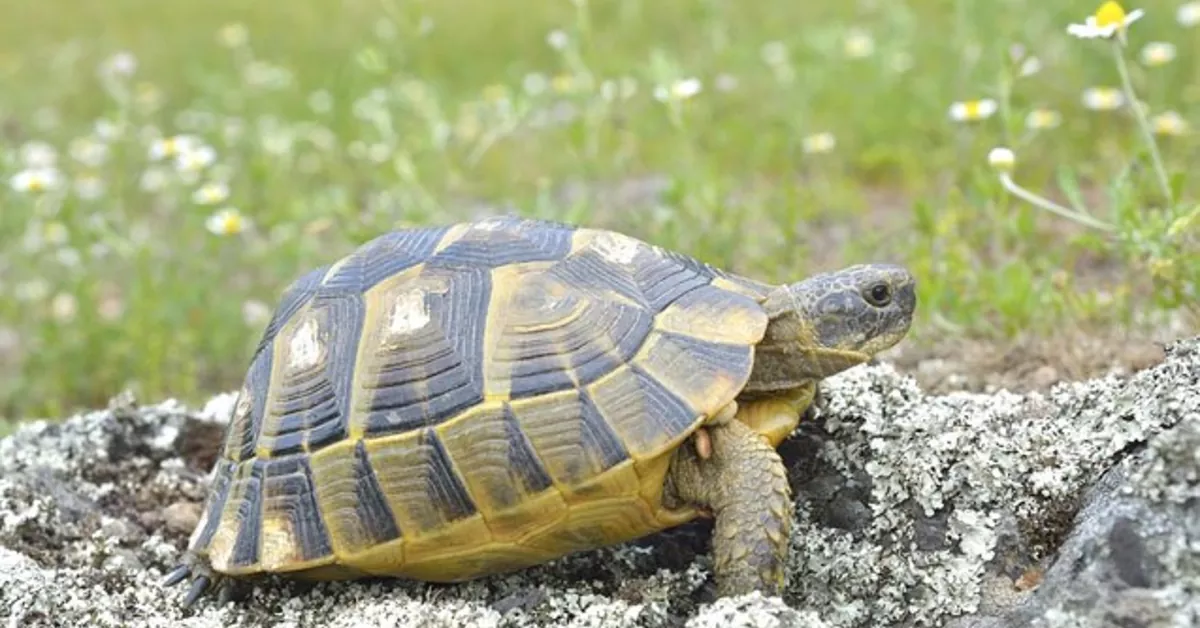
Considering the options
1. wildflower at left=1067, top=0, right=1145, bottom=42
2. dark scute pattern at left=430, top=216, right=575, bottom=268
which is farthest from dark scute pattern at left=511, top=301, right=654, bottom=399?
wildflower at left=1067, top=0, right=1145, bottom=42

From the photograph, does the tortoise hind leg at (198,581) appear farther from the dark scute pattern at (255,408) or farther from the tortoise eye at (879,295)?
the tortoise eye at (879,295)

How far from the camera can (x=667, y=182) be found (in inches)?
267

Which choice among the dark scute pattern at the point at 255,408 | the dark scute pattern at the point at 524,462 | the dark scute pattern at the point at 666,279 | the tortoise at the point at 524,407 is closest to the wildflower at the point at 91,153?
the dark scute pattern at the point at 255,408

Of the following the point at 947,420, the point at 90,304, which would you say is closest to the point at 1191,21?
the point at 947,420

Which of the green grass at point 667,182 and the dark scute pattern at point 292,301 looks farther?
the green grass at point 667,182

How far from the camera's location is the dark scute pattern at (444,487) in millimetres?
2572

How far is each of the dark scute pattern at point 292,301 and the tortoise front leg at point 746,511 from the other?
1.07m

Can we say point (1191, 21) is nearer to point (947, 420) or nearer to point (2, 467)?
point (947, 420)

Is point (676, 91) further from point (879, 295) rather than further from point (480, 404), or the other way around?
point (480, 404)

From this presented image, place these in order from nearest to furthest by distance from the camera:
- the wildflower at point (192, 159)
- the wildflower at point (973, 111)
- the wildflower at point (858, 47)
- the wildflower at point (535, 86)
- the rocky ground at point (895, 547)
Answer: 1. the rocky ground at point (895, 547)
2. the wildflower at point (973, 111)
3. the wildflower at point (192, 159)
4. the wildflower at point (858, 47)
5. the wildflower at point (535, 86)

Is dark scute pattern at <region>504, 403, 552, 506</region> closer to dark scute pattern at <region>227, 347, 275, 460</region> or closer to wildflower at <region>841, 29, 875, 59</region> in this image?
dark scute pattern at <region>227, 347, 275, 460</region>

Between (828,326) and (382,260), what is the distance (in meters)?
1.04

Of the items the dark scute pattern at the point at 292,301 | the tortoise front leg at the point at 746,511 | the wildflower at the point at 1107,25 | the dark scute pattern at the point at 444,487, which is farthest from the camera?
the wildflower at the point at 1107,25

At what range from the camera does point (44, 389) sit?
565 cm
